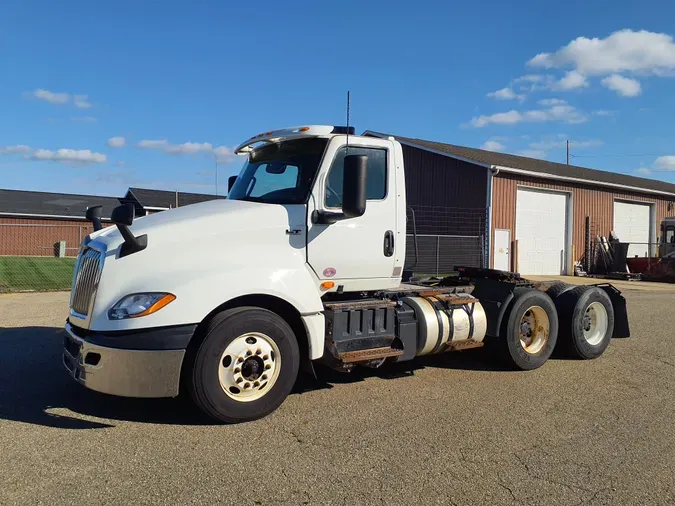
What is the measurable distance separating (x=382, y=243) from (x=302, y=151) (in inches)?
50.0

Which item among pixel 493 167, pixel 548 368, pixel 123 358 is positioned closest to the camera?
pixel 123 358

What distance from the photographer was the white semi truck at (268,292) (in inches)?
175

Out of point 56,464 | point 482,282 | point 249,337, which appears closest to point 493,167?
point 482,282

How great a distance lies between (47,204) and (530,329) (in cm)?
4213

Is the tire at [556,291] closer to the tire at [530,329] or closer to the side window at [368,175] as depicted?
the tire at [530,329]

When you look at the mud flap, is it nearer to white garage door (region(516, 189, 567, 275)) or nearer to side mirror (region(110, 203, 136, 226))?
side mirror (region(110, 203, 136, 226))

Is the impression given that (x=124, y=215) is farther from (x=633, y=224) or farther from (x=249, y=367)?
(x=633, y=224)

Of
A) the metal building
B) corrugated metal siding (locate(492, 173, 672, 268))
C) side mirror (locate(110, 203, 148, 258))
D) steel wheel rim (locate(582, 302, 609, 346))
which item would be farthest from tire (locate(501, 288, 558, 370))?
corrugated metal siding (locate(492, 173, 672, 268))

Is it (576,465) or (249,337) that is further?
(249,337)

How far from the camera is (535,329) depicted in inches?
284

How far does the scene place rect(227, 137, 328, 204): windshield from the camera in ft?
17.9

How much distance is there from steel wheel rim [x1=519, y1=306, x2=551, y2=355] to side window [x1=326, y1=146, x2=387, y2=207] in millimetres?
2789

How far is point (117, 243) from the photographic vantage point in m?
4.64

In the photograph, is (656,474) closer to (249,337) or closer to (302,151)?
(249,337)
